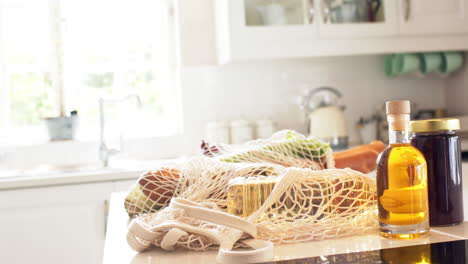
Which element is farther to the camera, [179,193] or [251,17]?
[251,17]

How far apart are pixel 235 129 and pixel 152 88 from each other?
1.85ft

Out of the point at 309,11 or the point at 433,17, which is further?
the point at 433,17

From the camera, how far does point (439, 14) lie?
9.03 feet

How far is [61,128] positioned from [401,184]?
2.26 metres

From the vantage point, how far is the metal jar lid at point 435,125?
2.40 ft

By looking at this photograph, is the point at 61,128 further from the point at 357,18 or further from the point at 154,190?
the point at 154,190

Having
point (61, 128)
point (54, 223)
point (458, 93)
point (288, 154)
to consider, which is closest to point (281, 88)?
point (458, 93)

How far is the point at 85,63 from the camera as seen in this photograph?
288 centimetres

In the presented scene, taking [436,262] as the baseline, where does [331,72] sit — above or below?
above

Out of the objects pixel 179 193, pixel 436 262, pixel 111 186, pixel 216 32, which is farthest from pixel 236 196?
pixel 216 32

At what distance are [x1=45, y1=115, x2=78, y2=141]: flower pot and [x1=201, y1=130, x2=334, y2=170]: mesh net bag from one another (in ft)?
5.90

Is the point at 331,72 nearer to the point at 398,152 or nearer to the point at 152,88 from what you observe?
the point at 152,88

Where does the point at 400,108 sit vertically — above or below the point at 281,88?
below

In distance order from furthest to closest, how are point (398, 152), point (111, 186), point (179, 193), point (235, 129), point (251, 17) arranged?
1. point (235, 129)
2. point (251, 17)
3. point (111, 186)
4. point (179, 193)
5. point (398, 152)
